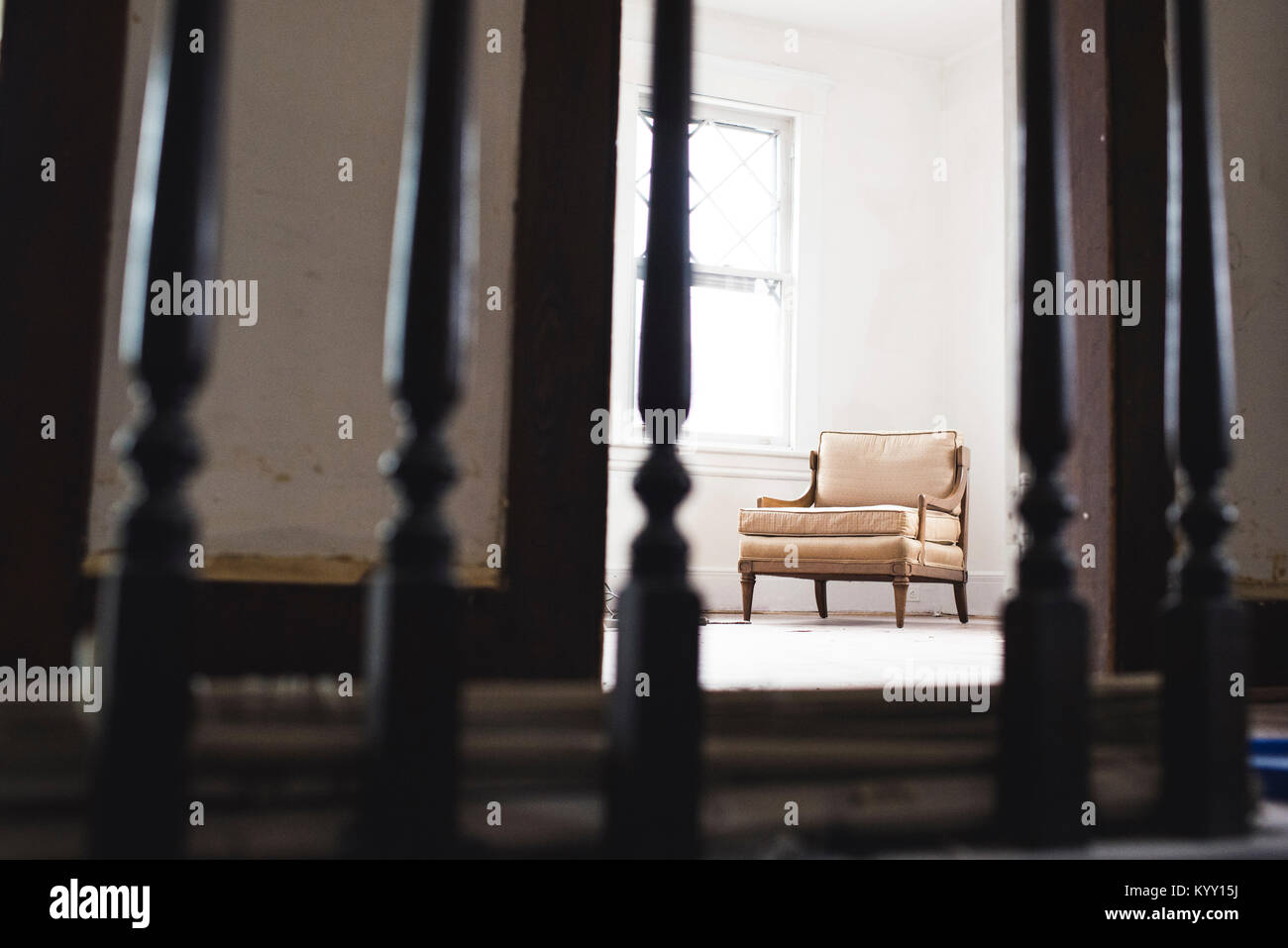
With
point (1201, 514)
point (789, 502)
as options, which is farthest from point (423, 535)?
point (789, 502)

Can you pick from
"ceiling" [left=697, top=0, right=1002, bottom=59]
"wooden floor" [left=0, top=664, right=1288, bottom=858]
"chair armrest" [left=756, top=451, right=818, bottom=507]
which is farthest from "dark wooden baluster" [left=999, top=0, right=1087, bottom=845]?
"ceiling" [left=697, top=0, right=1002, bottom=59]

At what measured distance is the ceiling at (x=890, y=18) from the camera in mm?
6051

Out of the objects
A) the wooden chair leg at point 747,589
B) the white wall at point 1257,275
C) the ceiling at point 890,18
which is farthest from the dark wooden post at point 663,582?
the ceiling at point 890,18

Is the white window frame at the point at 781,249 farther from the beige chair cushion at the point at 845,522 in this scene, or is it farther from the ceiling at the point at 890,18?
the beige chair cushion at the point at 845,522

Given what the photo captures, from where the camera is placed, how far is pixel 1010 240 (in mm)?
2547

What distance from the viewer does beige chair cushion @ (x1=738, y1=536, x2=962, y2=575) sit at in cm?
461

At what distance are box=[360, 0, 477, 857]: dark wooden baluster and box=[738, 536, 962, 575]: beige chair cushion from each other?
421 cm

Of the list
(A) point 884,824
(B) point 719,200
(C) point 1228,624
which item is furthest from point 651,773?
(B) point 719,200

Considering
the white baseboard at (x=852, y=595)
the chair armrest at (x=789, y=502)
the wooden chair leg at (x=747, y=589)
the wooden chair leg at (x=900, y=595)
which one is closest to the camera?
the wooden chair leg at (x=900, y=595)

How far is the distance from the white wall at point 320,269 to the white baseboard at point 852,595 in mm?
4565

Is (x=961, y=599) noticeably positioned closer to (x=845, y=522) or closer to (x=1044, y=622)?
(x=845, y=522)

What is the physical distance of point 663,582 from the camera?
627 millimetres

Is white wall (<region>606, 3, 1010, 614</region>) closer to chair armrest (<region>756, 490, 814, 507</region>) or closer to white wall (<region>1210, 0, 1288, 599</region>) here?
chair armrest (<region>756, 490, 814, 507</region>)

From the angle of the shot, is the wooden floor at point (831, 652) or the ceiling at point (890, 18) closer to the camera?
the wooden floor at point (831, 652)
